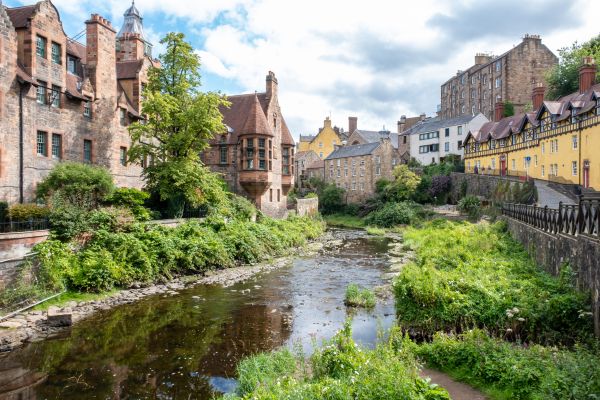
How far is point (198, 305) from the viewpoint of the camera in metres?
17.2

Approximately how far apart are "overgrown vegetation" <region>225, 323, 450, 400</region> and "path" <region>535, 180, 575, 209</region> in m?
25.3

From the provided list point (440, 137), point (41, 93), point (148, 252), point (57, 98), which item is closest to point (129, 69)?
point (57, 98)

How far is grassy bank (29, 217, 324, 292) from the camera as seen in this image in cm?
1770

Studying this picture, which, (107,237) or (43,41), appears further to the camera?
(43,41)

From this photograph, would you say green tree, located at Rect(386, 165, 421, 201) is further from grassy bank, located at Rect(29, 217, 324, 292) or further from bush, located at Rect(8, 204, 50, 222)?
bush, located at Rect(8, 204, 50, 222)

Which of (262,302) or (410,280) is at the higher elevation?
(410,280)

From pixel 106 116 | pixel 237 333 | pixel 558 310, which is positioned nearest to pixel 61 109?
pixel 106 116

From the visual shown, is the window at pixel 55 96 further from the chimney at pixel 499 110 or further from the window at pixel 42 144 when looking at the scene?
the chimney at pixel 499 110

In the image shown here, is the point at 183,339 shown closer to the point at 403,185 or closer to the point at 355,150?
the point at 403,185

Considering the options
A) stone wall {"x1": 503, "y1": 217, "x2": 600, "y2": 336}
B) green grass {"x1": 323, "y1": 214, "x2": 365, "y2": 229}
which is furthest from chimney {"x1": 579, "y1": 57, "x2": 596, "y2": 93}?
green grass {"x1": 323, "y1": 214, "x2": 365, "y2": 229}

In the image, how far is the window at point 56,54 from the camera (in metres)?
24.4

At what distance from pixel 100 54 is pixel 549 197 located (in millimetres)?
33276

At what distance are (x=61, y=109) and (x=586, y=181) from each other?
3669cm

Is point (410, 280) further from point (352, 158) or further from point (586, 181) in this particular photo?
point (352, 158)
